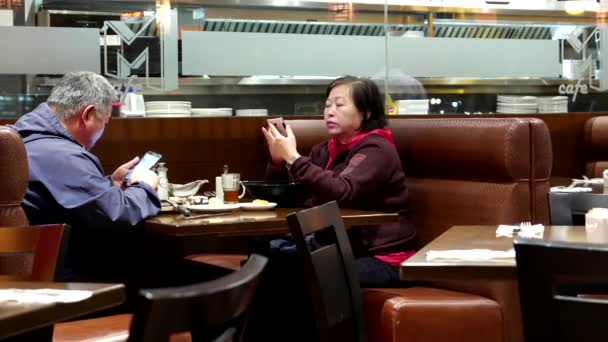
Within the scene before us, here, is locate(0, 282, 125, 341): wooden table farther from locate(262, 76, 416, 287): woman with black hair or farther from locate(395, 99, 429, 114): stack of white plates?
locate(395, 99, 429, 114): stack of white plates

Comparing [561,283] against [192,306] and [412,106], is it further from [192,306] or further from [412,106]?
[412,106]

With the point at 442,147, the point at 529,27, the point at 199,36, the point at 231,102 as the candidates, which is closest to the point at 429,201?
the point at 442,147

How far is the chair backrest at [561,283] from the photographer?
175cm

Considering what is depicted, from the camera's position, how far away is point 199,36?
5.86 metres

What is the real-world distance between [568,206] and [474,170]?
696 mm

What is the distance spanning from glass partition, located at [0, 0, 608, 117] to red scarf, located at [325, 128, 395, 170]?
3.42ft

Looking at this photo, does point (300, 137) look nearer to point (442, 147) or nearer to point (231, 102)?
point (442, 147)

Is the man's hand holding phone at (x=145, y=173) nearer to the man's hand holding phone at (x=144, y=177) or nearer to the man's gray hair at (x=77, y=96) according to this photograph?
the man's hand holding phone at (x=144, y=177)

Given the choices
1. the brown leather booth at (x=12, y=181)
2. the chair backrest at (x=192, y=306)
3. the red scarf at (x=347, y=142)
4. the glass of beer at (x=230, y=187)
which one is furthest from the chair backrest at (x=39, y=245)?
the red scarf at (x=347, y=142)

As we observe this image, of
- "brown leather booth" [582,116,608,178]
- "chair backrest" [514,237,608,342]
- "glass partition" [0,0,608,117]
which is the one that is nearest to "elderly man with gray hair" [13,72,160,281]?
"glass partition" [0,0,608,117]

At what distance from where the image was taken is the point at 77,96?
3633 mm

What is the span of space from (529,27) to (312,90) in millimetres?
2307

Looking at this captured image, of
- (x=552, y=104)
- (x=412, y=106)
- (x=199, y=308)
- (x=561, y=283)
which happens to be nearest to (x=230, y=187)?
(x=412, y=106)

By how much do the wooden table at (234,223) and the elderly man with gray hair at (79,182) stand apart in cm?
13
